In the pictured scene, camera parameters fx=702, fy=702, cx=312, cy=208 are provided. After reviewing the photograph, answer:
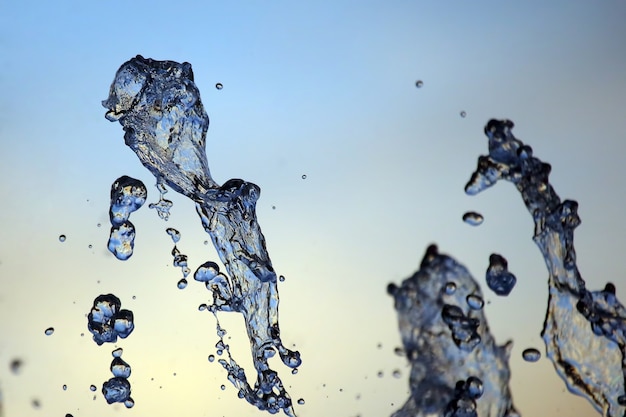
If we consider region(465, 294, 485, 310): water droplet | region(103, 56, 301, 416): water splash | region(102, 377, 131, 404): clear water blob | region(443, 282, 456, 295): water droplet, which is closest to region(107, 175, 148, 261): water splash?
region(103, 56, 301, 416): water splash

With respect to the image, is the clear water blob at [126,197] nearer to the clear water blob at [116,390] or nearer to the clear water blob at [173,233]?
the clear water blob at [173,233]

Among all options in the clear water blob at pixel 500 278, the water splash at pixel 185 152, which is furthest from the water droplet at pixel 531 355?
the water splash at pixel 185 152

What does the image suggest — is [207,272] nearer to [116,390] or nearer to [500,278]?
[116,390]

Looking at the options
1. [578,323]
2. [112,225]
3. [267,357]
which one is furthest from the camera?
[267,357]

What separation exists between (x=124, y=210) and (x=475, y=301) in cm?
173

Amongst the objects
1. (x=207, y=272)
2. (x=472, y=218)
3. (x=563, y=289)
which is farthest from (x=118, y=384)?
(x=563, y=289)

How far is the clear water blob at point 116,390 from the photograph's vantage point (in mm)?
3914

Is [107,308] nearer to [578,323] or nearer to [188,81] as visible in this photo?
[188,81]

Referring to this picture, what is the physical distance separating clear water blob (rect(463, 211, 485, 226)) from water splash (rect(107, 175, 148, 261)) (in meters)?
1.53

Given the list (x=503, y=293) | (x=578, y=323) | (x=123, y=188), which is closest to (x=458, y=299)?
(x=503, y=293)

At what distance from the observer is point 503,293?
329 cm

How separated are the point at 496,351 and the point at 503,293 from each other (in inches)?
10.8

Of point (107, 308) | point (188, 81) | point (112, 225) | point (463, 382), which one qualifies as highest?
point (188, 81)

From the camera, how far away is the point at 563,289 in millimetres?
3270
